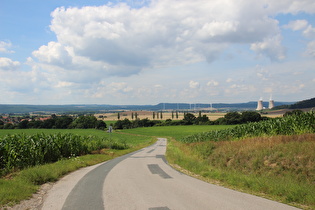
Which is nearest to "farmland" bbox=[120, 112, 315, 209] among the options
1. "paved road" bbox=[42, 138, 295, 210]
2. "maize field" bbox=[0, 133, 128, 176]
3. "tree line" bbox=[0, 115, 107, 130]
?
"paved road" bbox=[42, 138, 295, 210]

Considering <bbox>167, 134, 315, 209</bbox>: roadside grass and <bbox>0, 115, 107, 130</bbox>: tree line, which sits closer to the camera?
<bbox>167, 134, 315, 209</bbox>: roadside grass

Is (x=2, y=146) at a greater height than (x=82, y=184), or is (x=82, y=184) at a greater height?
(x=2, y=146)

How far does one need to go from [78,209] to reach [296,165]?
878cm

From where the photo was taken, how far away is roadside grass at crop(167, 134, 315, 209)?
7.70m

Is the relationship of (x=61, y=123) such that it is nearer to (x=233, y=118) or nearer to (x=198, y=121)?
(x=198, y=121)

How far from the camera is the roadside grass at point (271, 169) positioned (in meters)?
7.70

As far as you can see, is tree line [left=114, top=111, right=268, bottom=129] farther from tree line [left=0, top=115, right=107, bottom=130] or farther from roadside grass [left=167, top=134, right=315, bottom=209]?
roadside grass [left=167, top=134, right=315, bottom=209]

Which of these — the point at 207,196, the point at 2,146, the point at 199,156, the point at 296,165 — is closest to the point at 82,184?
the point at 207,196

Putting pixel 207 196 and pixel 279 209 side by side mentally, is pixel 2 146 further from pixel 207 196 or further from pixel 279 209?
pixel 279 209

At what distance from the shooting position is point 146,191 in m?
8.35

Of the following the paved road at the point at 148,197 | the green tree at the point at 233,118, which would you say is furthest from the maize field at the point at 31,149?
the green tree at the point at 233,118

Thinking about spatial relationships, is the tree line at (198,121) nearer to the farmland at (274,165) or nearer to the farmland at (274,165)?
the farmland at (274,165)

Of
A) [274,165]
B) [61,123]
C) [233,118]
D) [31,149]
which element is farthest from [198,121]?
[274,165]

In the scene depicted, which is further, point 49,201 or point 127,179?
point 127,179
